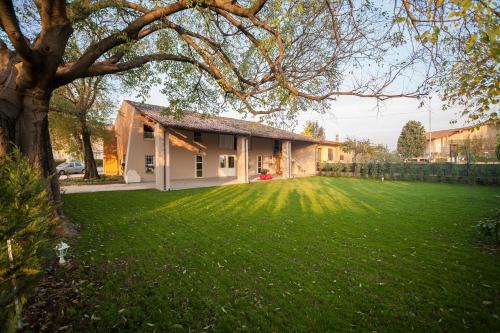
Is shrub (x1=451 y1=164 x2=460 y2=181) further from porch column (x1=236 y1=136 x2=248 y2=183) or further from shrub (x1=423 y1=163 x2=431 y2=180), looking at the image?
porch column (x1=236 y1=136 x2=248 y2=183)

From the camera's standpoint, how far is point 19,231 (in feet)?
7.52

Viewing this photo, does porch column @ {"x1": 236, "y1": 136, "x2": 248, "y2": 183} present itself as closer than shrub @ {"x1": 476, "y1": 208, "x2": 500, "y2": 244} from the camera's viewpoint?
No

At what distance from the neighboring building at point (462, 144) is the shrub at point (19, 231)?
1773cm

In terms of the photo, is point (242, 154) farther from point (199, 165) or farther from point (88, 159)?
point (88, 159)

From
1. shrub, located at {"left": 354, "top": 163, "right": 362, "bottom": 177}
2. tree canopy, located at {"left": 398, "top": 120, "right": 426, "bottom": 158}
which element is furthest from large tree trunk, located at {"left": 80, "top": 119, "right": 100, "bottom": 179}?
tree canopy, located at {"left": 398, "top": 120, "right": 426, "bottom": 158}

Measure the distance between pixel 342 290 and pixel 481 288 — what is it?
204 centimetres

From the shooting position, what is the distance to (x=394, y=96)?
474 centimetres

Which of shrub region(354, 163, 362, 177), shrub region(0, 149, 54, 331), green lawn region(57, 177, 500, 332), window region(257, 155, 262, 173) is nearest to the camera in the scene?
shrub region(0, 149, 54, 331)

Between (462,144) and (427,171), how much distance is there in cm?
1112

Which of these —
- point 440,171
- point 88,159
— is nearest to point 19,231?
point 88,159

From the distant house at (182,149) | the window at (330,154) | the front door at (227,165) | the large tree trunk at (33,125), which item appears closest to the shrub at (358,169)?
the distant house at (182,149)

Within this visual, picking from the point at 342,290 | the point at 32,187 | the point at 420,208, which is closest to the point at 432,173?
the point at 420,208

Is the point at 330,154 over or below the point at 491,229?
over

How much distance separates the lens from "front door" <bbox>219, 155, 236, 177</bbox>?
2230 centimetres
